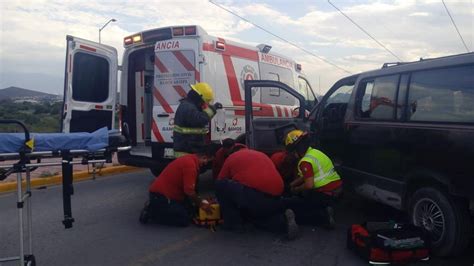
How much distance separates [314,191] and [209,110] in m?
1.92

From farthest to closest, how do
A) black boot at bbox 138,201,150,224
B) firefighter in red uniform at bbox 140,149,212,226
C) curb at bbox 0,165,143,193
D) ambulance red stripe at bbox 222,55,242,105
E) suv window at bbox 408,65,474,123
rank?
curb at bbox 0,165,143,193 → ambulance red stripe at bbox 222,55,242,105 → black boot at bbox 138,201,150,224 → firefighter in red uniform at bbox 140,149,212,226 → suv window at bbox 408,65,474,123

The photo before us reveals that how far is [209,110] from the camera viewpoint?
20.9ft

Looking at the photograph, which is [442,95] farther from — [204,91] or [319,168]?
[204,91]

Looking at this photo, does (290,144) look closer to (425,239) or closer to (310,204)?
(310,204)

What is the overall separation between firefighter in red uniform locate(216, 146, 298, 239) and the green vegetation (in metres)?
8.48

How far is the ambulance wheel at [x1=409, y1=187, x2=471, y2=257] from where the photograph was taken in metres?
4.20

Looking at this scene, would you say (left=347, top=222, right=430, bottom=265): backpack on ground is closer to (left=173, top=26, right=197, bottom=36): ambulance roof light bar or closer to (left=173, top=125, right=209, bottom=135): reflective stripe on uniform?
(left=173, top=125, right=209, bottom=135): reflective stripe on uniform

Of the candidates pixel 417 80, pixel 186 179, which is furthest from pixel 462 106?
pixel 186 179

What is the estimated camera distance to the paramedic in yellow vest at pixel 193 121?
6145mm

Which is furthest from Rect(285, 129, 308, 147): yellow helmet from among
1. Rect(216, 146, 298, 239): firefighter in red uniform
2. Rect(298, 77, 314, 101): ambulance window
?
Rect(298, 77, 314, 101): ambulance window

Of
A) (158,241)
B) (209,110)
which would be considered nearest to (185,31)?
(209,110)

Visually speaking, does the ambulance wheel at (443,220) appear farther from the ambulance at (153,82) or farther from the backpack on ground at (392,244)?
the ambulance at (153,82)

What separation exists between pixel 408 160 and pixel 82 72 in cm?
508

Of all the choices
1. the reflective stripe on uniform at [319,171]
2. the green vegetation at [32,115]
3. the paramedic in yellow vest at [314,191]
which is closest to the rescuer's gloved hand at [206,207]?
the paramedic in yellow vest at [314,191]
